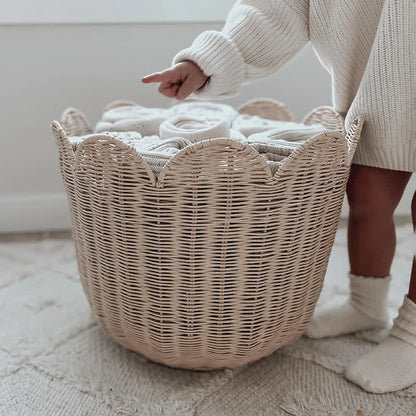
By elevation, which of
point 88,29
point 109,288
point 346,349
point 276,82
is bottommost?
point 346,349

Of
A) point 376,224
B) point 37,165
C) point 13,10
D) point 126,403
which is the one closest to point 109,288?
point 126,403

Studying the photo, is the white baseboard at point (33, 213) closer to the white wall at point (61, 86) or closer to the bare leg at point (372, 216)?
the white wall at point (61, 86)

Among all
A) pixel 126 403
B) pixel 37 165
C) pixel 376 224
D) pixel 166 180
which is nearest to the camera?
pixel 166 180

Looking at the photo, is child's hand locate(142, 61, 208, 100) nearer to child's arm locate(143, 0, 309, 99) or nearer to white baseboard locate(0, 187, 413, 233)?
child's arm locate(143, 0, 309, 99)

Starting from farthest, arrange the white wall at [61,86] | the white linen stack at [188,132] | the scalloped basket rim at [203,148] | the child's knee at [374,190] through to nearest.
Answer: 1. the white wall at [61,86]
2. the child's knee at [374,190]
3. the white linen stack at [188,132]
4. the scalloped basket rim at [203,148]

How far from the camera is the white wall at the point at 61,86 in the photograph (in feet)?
4.48

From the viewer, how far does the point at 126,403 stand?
2.57 feet

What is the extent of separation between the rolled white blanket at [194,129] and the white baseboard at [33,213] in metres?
0.70

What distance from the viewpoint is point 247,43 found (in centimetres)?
88

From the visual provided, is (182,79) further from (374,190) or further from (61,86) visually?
(61,86)

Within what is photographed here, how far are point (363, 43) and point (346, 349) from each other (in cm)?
53

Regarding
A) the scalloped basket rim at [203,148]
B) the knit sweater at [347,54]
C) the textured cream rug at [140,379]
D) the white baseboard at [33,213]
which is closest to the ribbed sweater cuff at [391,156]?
the knit sweater at [347,54]

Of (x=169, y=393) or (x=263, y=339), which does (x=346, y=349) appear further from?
(x=169, y=393)

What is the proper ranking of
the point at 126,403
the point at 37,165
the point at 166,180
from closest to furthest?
the point at 166,180 → the point at 126,403 → the point at 37,165
